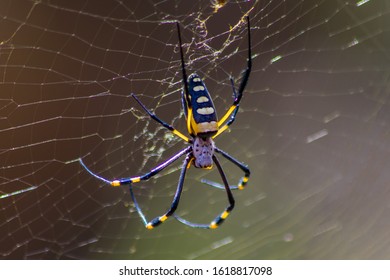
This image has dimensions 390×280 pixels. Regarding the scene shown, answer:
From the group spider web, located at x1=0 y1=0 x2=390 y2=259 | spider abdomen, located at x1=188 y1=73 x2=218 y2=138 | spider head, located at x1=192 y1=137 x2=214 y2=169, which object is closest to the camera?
spider abdomen, located at x1=188 y1=73 x2=218 y2=138

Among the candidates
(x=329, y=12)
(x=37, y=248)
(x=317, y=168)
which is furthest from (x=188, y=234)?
(x=329, y=12)

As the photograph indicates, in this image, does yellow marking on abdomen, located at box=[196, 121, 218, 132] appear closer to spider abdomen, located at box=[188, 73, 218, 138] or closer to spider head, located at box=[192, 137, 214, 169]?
spider abdomen, located at box=[188, 73, 218, 138]

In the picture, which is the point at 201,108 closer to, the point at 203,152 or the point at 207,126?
the point at 207,126

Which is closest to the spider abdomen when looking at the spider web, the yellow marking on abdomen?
the yellow marking on abdomen

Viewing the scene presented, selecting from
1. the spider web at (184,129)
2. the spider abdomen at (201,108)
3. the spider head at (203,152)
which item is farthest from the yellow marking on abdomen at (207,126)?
the spider web at (184,129)

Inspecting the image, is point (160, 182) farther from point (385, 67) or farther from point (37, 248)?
point (385, 67)

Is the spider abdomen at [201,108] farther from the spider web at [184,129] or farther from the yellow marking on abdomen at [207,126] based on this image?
the spider web at [184,129]
